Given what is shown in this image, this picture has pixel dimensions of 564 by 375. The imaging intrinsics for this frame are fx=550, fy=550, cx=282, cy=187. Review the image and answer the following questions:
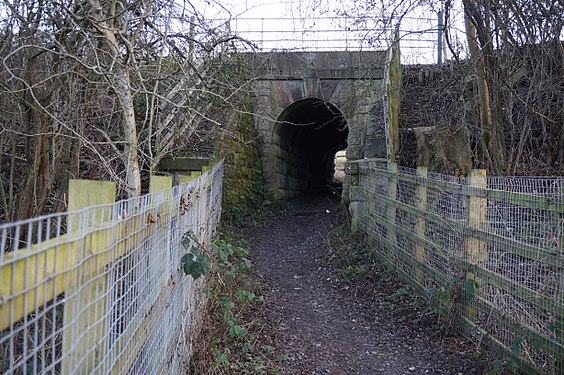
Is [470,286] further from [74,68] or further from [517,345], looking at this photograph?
[74,68]

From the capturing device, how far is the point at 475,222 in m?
5.19

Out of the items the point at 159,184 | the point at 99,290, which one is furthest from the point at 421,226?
the point at 99,290

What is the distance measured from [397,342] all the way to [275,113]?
10.5 metres

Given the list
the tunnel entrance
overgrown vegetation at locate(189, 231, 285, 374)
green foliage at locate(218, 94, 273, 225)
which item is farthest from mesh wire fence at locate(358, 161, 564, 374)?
green foliage at locate(218, 94, 273, 225)

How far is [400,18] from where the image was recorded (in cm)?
812

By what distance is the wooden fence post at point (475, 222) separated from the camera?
16.6 feet

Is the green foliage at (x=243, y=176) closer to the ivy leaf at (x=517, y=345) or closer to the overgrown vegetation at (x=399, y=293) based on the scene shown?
the overgrown vegetation at (x=399, y=293)

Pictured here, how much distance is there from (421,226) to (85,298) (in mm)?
5480

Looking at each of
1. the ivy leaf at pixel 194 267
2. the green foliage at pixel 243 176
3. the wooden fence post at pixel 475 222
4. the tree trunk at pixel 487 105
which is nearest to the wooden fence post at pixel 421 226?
the wooden fence post at pixel 475 222

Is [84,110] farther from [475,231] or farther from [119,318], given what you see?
[119,318]

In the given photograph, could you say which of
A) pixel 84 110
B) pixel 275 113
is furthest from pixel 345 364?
pixel 275 113

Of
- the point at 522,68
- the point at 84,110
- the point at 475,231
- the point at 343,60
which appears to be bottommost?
the point at 475,231

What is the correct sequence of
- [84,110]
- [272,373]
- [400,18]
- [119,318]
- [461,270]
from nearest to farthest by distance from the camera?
[119,318] → [272,373] → [461,270] → [84,110] → [400,18]

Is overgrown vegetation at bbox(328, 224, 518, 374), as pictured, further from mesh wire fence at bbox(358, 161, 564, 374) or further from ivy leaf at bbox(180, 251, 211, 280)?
ivy leaf at bbox(180, 251, 211, 280)
